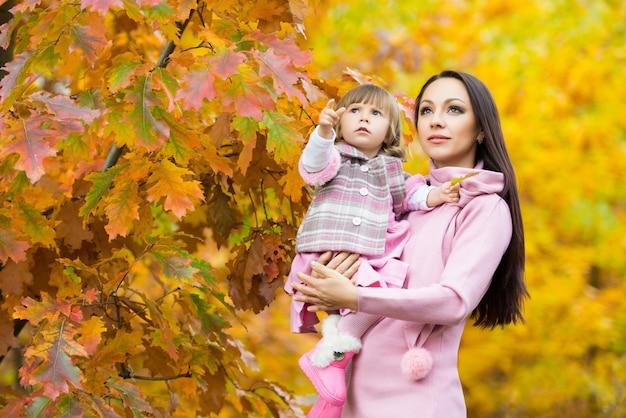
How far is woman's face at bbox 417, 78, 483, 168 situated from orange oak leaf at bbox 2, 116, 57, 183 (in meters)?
0.99

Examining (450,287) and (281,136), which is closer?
(450,287)

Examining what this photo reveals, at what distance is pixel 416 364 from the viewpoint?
6.66 ft

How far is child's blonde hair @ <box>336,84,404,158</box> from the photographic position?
2271 mm

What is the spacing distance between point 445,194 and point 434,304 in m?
0.34

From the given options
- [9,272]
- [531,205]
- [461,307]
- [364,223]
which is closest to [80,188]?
[9,272]

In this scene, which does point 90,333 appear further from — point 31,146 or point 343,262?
point 343,262

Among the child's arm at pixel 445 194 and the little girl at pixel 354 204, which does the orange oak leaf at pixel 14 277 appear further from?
the child's arm at pixel 445 194

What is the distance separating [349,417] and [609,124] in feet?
21.9

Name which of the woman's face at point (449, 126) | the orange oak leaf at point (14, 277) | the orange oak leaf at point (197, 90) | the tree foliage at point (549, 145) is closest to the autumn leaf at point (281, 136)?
the orange oak leaf at point (197, 90)

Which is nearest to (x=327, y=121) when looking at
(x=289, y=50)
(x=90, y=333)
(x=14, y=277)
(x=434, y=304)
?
(x=289, y=50)

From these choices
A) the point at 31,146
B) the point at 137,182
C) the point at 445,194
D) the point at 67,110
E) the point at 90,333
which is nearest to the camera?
the point at 31,146

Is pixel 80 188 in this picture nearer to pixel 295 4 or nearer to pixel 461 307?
pixel 295 4

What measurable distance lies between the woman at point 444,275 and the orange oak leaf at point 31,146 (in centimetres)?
71

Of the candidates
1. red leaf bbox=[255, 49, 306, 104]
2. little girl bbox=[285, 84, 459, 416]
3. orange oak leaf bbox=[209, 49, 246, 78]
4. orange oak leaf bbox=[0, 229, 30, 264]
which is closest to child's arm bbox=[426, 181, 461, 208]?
little girl bbox=[285, 84, 459, 416]
